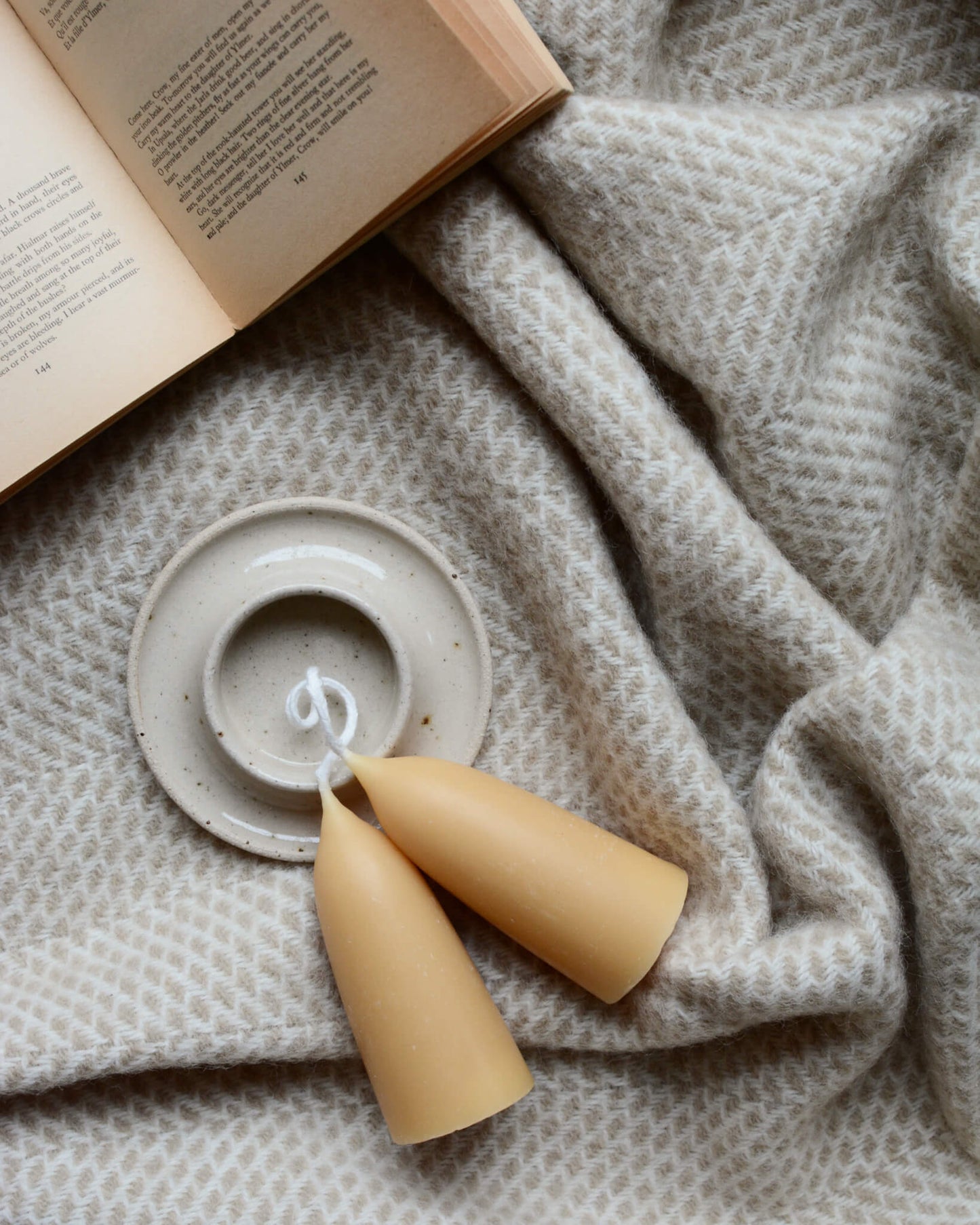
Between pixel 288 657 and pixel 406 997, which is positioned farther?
pixel 288 657

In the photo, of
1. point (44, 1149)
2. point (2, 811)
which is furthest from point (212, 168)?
point (44, 1149)

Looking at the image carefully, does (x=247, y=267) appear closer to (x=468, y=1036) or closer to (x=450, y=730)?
(x=450, y=730)

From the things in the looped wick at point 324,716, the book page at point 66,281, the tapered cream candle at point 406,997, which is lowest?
the tapered cream candle at point 406,997

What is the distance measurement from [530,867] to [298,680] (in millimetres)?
214

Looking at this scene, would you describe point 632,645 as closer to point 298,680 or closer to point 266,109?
point 298,680

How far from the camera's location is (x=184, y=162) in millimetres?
660

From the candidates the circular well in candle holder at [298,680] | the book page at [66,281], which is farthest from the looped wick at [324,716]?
the book page at [66,281]

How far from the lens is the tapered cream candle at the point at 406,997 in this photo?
61 cm

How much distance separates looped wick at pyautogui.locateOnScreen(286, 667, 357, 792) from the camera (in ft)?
2.16

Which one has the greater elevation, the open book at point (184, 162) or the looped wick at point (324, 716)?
the open book at point (184, 162)

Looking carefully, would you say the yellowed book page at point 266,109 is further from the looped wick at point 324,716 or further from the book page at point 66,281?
the looped wick at point 324,716

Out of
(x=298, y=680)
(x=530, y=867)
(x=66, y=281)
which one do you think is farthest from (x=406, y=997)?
(x=66, y=281)

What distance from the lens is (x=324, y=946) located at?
0.71 meters

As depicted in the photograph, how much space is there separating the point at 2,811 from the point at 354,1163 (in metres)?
0.35
